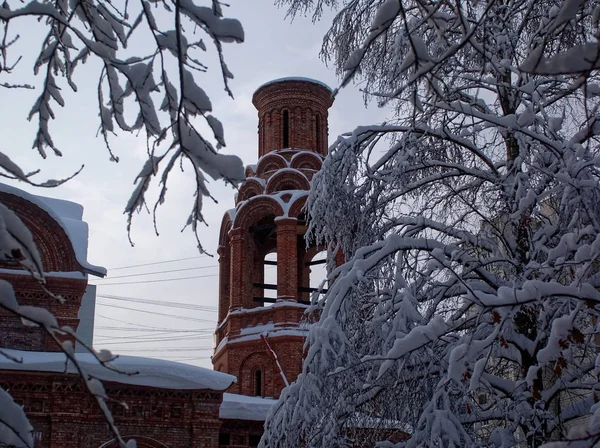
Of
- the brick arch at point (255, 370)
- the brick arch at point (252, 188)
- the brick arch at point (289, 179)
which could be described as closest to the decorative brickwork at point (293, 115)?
the brick arch at point (289, 179)

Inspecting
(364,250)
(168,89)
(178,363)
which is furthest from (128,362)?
(168,89)

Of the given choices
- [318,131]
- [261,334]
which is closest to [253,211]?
[261,334]

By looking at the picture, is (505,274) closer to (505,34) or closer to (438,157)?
(438,157)

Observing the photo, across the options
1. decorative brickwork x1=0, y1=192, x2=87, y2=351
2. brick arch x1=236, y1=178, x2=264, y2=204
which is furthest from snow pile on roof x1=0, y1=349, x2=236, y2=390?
brick arch x1=236, y1=178, x2=264, y2=204

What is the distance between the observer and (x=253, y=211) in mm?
20141

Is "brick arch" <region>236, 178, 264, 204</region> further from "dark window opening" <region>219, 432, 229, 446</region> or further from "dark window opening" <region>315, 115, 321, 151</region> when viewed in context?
"dark window opening" <region>219, 432, 229, 446</region>

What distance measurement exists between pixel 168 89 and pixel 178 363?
1124 centimetres

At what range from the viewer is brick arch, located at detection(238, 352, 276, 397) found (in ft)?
63.4

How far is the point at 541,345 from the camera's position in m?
6.04

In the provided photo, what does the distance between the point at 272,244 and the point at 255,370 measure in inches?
141

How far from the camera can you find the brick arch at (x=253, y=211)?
65.2 ft

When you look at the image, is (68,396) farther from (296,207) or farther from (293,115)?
(293,115)

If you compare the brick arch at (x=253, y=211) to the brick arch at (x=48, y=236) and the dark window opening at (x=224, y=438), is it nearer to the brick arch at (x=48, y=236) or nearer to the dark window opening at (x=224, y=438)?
the brick arch at (x=48, y=236)

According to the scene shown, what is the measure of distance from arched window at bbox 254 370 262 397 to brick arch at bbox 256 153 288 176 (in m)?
5.30
